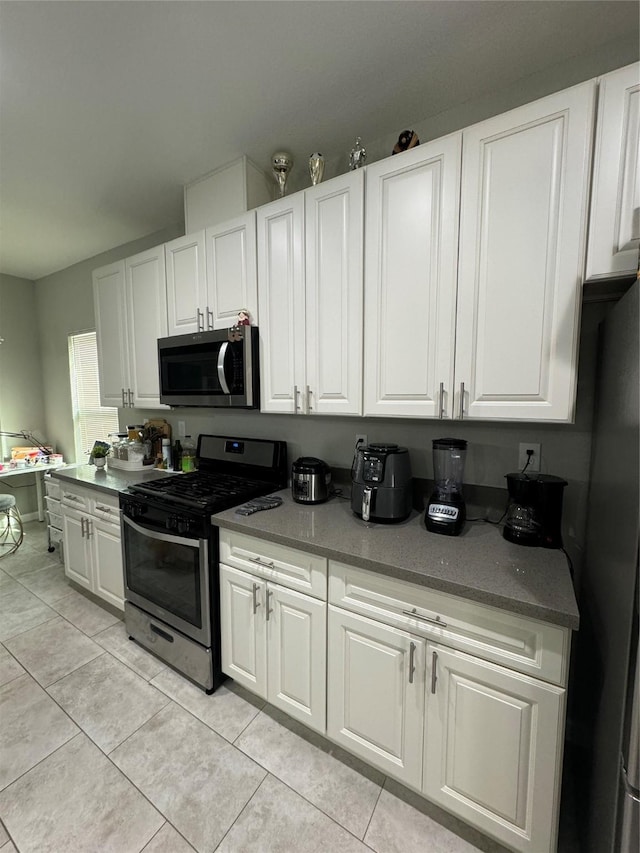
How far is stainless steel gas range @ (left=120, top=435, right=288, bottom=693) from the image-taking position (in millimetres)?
1680

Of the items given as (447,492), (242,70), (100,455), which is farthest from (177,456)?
(242,70)

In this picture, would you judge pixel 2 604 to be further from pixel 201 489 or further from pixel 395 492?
pixel 395 492

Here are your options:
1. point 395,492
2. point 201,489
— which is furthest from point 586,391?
point 201,489

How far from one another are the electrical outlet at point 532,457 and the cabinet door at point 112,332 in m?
2.61

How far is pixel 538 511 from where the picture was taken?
131cm

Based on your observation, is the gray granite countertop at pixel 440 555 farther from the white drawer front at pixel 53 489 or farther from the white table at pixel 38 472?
the white table at pixel 38 472

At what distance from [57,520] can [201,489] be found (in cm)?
209

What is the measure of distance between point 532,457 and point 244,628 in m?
1.52

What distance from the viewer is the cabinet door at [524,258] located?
1.13 meters

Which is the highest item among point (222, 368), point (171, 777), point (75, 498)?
point (222, 368)

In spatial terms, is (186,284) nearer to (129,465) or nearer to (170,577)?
(129,465)

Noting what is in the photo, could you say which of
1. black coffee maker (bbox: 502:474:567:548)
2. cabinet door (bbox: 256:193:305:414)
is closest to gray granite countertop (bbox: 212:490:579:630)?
black coffee maker (bbox: 502:474:567:548)

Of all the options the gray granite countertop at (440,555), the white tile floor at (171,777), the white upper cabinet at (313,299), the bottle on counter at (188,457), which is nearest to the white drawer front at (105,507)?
the bottle on counter at (188,457)

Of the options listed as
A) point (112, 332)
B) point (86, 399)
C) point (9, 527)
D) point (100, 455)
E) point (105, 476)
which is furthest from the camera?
point (86, 399)
